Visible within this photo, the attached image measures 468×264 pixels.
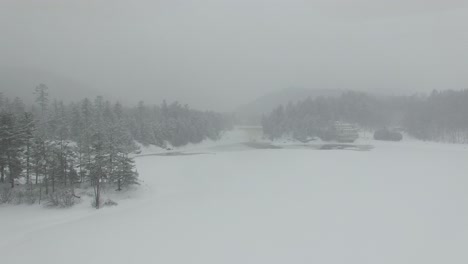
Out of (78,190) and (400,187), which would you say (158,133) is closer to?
(78,190)

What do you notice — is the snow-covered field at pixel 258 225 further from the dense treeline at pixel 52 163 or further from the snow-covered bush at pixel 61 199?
the dense treeline at pixel 52 163

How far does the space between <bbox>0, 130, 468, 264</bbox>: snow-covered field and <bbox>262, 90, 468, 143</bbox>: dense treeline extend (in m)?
95.7

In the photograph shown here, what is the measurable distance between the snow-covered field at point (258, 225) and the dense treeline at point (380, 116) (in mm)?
95667

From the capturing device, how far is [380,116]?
16150 cm

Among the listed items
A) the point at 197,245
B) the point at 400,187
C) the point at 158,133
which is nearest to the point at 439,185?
the point at 400,187

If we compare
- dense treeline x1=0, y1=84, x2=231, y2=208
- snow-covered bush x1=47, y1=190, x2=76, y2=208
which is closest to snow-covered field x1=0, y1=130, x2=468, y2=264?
snow-covered bush x1=47, y1=190, x2=76, y2=208

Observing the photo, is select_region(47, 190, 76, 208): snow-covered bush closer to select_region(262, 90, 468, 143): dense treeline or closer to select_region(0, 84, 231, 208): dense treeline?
select_region(0, 84, 231, 208): dense treeline

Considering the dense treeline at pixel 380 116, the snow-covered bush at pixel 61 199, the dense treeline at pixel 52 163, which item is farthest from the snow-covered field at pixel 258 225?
the dense treeline at pixel 380 116

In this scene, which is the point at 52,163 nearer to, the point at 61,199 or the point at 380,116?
the point at 61,199

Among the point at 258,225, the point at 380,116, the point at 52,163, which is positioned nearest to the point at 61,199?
the point at 52,163

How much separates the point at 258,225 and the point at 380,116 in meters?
161

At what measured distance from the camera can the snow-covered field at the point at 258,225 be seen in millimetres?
19031

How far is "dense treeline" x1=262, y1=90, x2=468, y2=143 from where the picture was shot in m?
124

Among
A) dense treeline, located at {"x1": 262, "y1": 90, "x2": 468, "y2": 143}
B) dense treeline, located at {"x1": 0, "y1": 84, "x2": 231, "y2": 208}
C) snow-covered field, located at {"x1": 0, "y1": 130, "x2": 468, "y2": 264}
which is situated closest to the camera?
snow-covered field, located at {"x1": 0, "y1": 130, "x2": 468, "y2": 264}
